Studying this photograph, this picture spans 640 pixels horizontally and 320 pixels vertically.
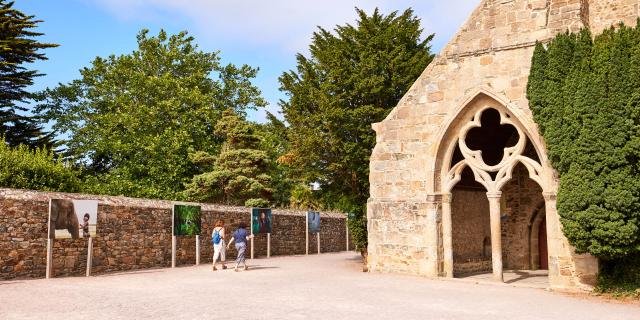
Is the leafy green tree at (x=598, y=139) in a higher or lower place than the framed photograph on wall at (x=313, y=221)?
higher

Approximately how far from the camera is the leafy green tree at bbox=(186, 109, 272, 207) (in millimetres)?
28875

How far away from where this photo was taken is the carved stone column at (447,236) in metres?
14.3

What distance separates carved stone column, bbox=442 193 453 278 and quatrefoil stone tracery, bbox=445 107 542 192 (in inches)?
14.4

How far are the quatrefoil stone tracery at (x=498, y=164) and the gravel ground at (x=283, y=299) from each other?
2544 millimetres

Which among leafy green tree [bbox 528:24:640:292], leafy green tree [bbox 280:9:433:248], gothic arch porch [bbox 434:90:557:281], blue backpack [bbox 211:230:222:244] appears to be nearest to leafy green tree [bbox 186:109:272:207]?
leafy green tree [bbox 280:9:433:248]

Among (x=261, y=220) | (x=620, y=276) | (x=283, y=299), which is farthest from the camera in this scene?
(x=261, y=220)

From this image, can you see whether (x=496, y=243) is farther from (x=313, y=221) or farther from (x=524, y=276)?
(x=313, y=221)

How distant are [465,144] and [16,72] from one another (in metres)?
23.7

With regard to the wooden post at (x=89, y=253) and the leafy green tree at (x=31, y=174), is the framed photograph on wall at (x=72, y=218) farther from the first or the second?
the leafy green tree at (x=31, y=174)

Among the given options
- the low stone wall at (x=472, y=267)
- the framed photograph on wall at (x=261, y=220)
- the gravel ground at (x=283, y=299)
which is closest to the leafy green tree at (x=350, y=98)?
the framed photograph on wall at (x=261, y=220)

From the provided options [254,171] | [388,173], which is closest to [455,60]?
[388,173]

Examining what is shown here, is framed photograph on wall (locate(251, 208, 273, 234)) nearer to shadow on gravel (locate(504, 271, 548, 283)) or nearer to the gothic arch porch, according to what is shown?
the gothic arch porch

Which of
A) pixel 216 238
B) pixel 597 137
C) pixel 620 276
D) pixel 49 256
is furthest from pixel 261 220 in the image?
pixel 597 137

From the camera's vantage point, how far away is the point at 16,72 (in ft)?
91.2
